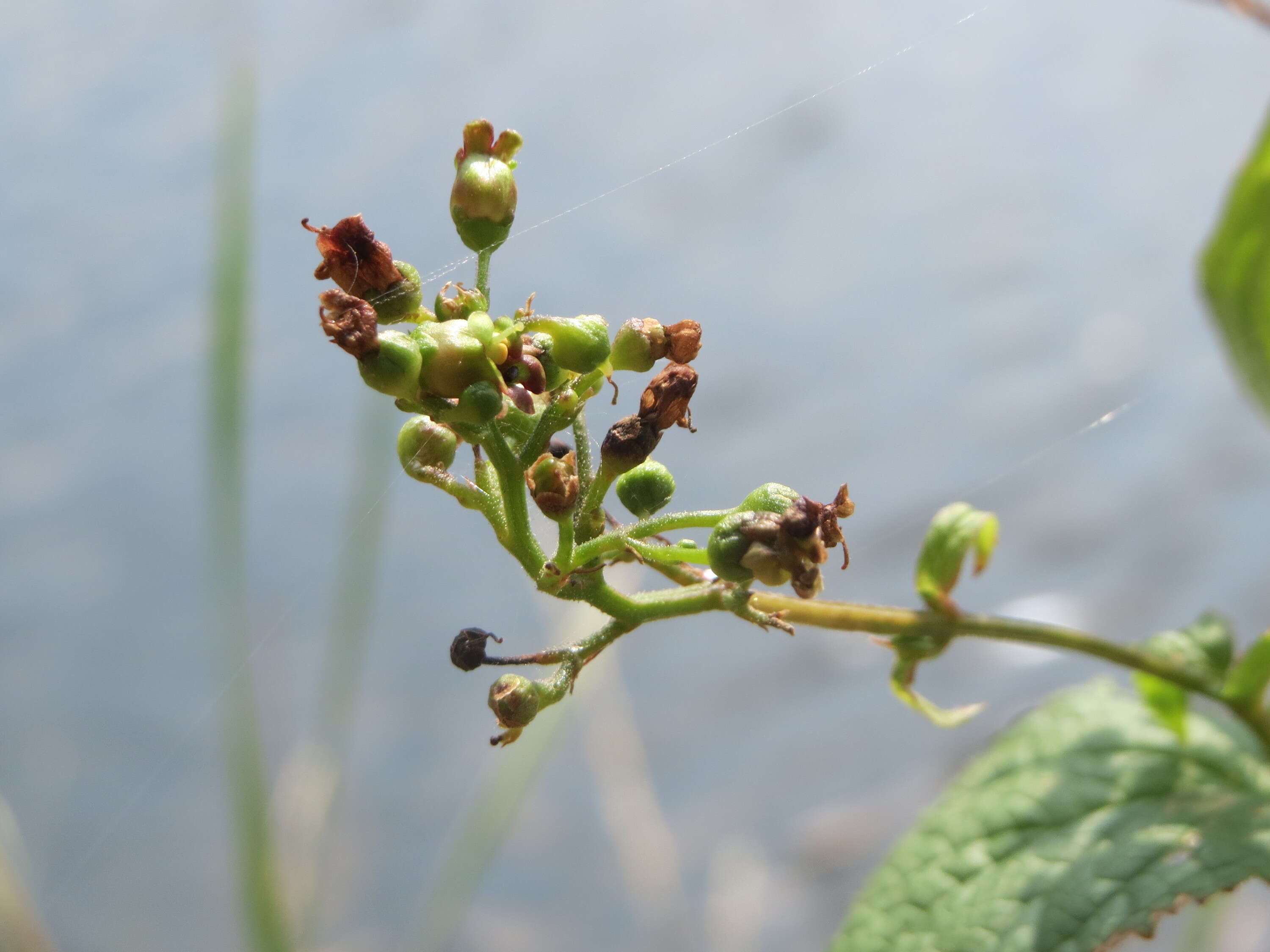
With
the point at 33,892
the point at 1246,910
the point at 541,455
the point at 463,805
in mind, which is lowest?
the point at 1246,910

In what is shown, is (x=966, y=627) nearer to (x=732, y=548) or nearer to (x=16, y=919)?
(x=732, y=548)

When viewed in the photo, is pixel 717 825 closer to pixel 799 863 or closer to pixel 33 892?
pixel 799 863

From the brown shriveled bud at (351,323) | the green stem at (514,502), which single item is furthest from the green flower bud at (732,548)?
the brown shriveled bud at (351,323)

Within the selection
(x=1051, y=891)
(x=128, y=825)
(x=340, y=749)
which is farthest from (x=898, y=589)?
(x=128, y=825)

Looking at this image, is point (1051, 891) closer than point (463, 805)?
Yes

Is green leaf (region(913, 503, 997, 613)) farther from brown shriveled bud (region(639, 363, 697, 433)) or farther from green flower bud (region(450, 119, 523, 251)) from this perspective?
green flower bud (region(450, 119, 523, 251))

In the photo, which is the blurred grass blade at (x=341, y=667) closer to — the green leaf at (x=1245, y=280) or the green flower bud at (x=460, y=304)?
the green flower bud at (x=460, y=304)

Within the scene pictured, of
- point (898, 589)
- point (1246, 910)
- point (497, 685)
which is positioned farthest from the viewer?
point (898, 589)

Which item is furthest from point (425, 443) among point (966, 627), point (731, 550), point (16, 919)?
point (16, 919)
